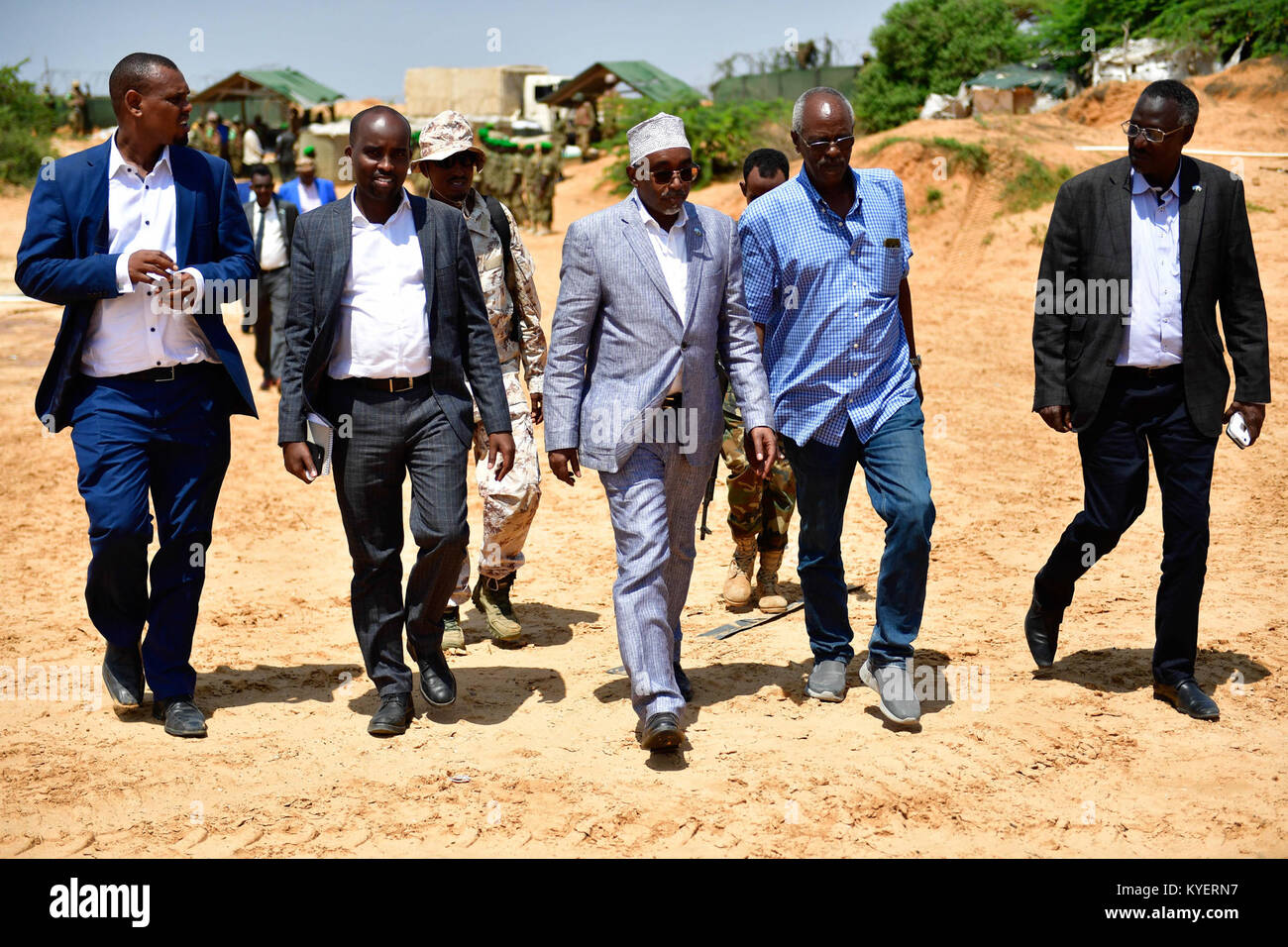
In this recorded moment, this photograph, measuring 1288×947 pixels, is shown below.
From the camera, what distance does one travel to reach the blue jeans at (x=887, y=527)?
469 cm

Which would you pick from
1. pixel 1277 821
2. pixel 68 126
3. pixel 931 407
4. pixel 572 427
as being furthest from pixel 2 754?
pixel 68 126

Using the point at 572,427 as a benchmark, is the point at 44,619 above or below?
below

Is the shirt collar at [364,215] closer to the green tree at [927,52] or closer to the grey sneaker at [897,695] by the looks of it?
the grey sneaker at [897,695]

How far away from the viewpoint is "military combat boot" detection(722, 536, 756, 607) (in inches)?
255

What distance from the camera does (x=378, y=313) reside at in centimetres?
467

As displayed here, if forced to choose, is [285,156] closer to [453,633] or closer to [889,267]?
[453,633]

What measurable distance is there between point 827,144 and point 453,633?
2768 mm

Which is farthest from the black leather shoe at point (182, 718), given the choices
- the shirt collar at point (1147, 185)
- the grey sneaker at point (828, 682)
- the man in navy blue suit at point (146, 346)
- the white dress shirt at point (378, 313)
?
the shirt collar at point (1147, 185)

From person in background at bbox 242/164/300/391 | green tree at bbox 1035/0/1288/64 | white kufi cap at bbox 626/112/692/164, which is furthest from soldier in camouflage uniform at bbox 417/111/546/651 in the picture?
green tree at bbox 1035/0/1288/64

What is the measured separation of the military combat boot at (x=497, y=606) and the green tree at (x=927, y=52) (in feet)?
83.4

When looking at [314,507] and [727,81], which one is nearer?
[314,507]

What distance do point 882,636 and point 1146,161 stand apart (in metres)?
1.98

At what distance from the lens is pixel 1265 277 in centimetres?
1448

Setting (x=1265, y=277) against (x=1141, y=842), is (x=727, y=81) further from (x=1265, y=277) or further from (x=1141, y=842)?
(x=1141, y=842)
